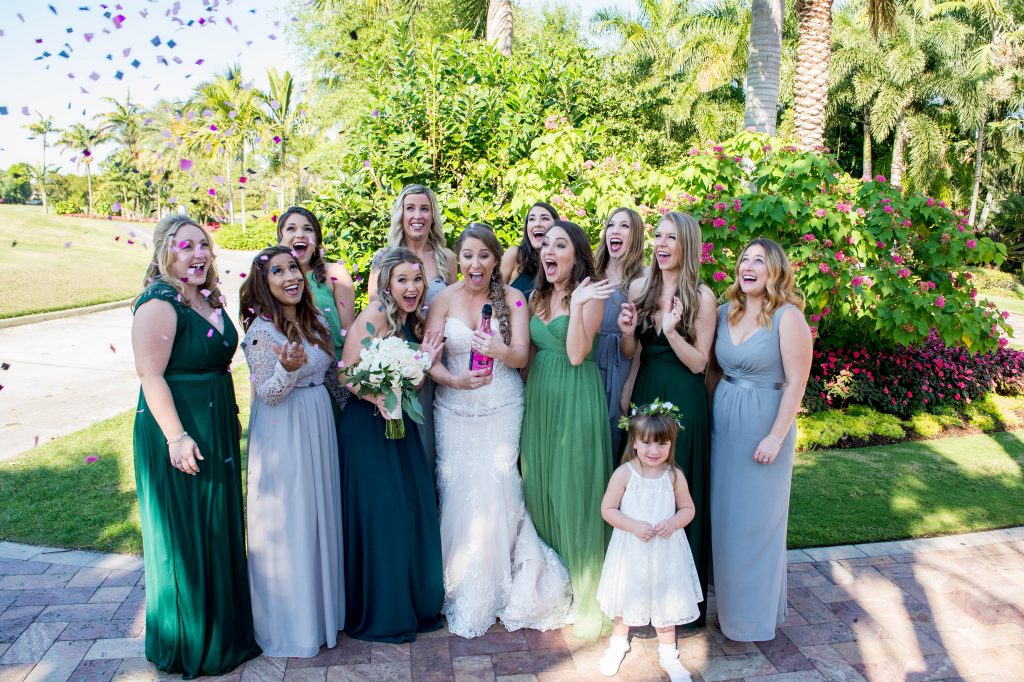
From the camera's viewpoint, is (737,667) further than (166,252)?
Yes

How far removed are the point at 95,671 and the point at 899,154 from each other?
3645cm

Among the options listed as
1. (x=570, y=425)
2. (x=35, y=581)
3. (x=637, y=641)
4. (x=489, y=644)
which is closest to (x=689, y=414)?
(x=570, y=425)

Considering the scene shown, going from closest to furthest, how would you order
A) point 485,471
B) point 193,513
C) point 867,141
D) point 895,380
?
point 193,513 → point 485,471 → point 895,380 → point 867,141

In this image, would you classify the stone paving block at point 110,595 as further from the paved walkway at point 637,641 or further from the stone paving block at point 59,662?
the stone paving block at point 59,662

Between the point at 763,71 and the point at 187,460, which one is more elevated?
the point at 763,71

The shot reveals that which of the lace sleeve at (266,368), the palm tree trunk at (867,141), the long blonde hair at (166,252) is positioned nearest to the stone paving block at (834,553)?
the lace sleeve at (266,368)

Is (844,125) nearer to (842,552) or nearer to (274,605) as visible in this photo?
(842,552)

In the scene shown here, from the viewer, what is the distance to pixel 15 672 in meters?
3.50

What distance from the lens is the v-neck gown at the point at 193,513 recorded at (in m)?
3.35

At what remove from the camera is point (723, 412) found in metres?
3.91

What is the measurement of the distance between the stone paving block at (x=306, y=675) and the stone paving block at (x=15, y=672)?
1.28 m

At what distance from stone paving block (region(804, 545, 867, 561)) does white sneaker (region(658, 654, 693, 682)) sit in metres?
1.86

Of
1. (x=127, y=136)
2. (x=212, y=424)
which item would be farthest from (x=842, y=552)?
(x=127, y=136)

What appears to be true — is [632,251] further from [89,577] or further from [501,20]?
[501,20]
